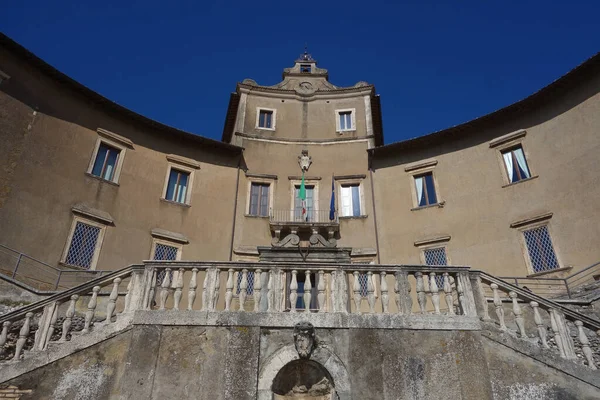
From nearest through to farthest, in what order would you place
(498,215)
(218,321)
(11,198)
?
(218,321)
(11,198)
(498,215)

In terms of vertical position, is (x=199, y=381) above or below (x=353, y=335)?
below

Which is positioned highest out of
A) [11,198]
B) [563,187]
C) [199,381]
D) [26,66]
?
[26,66]

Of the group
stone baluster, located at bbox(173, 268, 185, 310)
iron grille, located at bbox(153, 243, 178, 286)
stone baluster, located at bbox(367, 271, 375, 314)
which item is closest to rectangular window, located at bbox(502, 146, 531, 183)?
stone baluster, located at bbox(367, 271, 375, 314)

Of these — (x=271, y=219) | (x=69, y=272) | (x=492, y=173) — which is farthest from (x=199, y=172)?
(x=492, y=173)

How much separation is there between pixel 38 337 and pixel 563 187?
1663cm

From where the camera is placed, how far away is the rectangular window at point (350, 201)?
20078 millimetres

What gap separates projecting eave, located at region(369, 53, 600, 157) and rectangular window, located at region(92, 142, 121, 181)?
1124cm

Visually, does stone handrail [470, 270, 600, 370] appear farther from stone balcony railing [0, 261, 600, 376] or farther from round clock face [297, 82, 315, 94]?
round clock face [297, 82, 315, 94]

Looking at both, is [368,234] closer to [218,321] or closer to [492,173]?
[492,173]

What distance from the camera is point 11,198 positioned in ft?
48.7

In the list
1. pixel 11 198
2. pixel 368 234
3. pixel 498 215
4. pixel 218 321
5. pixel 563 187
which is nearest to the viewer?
pixel 218 321

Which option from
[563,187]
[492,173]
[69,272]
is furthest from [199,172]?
[563,187]

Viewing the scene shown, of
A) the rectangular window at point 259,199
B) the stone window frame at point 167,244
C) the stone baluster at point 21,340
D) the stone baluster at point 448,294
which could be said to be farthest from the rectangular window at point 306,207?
the stone baluster at point 21,340

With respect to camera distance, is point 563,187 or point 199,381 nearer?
point 199,381
